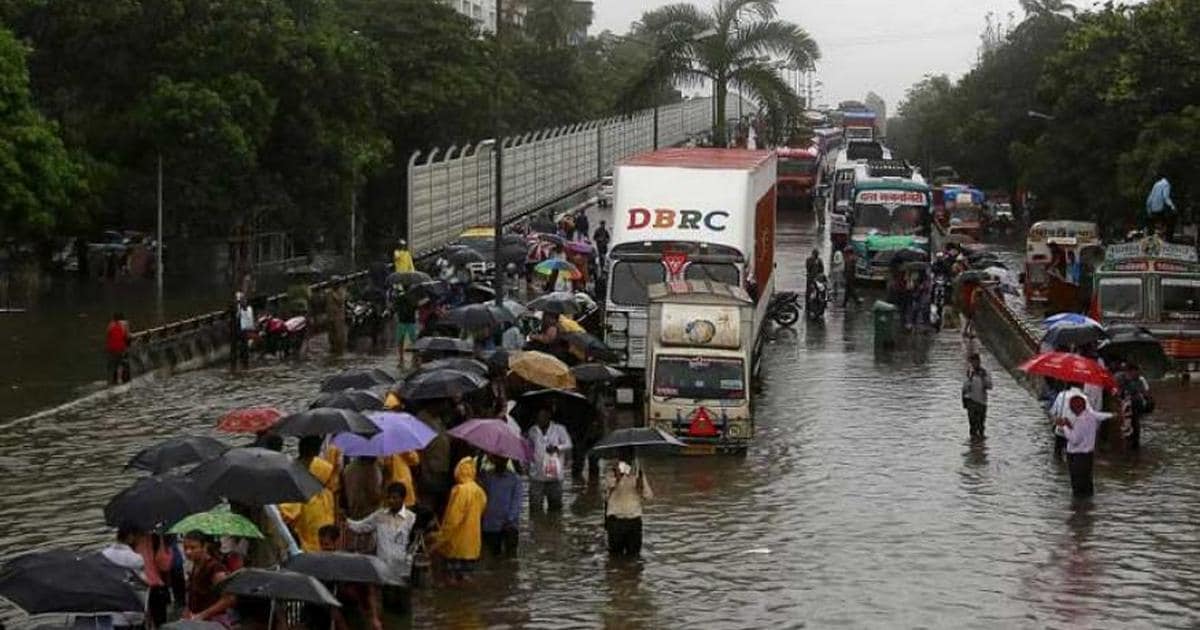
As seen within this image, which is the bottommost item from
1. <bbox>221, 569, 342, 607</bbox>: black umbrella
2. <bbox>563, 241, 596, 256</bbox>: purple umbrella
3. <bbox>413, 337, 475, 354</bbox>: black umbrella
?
<bbox>221, 569, 342, 607</bbox>: black umbrella

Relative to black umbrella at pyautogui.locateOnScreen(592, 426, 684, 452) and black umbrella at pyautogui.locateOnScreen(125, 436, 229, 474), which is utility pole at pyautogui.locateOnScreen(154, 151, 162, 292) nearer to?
black umbrella at pyautogui.locateOnScreen(592, 426, 684, 452)

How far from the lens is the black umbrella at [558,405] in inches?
835

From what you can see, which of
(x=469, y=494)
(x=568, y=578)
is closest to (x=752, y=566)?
(x=568, y=578)

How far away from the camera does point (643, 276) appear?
29234mm

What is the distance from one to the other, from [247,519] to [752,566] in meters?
5.50

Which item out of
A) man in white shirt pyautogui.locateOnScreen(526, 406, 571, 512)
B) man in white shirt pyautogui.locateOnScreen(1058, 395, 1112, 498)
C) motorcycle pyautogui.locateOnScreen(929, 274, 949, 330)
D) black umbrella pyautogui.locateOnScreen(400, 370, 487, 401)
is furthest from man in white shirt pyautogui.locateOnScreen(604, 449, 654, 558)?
motorcycle pyautogui.locateOnScreen(929, 274, 949, 330)

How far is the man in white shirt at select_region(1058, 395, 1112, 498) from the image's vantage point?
67.2 ft

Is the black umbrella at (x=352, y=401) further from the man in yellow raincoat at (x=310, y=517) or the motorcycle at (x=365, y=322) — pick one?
the motorcycle at (x=365, y=322)

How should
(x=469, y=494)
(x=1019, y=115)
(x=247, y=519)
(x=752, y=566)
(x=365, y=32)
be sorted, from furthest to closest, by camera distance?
(x=1019, y=115) → (x=365, y=32) → (x=752, y=566) → (x=469, y=494) → (x=247, y=519)

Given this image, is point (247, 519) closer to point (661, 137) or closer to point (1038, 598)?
point (1038, 598)

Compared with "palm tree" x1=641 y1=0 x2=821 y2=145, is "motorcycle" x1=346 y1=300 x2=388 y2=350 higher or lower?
lower

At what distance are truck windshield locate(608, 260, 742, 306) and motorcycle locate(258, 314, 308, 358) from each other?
8469mm

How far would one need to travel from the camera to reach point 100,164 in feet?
156

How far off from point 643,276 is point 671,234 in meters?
0.77
